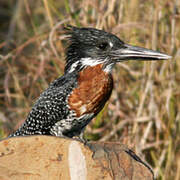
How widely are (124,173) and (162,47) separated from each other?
2.15 meters

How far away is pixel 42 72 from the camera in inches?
184

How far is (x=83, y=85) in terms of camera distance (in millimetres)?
3236

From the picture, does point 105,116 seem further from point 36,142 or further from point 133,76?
point 36,142

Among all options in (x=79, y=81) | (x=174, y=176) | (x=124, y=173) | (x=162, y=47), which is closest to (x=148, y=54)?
(x=79, y=81)

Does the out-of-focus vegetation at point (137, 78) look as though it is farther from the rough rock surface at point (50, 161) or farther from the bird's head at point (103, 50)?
the rough rock surface at point (50, 161)

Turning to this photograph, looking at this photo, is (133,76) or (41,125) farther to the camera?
(133,76)

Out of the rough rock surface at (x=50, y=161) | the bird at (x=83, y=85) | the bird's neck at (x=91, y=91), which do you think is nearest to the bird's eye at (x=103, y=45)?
the bird at (x=83, y=85)

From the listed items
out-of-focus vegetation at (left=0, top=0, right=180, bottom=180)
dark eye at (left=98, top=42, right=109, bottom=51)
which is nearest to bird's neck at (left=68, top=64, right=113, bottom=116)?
dark eye at (left=98, top=42, right=109, bottom=51)

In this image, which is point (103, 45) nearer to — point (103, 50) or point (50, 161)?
point (103, 50)

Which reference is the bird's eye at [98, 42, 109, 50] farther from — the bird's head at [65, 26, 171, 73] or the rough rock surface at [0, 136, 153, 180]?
the rough rock surface at [0, 136, 153, 180]

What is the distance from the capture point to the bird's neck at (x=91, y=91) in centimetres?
315

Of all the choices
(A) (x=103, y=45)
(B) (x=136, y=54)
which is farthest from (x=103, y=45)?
(B) (x=136, y=54)

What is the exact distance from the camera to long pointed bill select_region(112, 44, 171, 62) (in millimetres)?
3188

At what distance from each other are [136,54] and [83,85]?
0.47 meters
